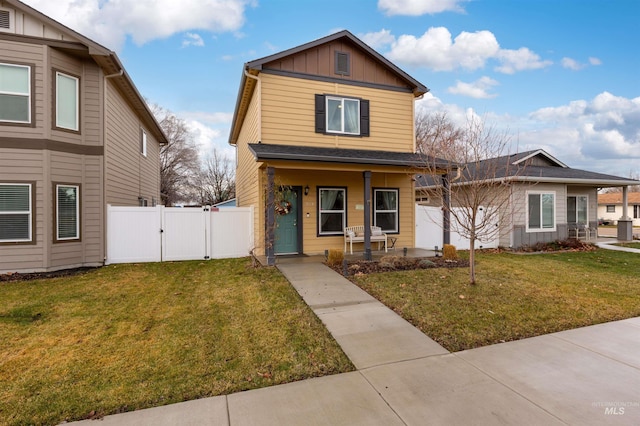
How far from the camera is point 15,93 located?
7.60m

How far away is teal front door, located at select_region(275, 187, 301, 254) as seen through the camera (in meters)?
9.95

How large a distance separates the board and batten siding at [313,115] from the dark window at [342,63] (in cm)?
47

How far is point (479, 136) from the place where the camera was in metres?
7.45

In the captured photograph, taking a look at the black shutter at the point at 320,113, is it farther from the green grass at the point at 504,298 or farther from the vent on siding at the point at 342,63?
the green grass at the point at 504,298

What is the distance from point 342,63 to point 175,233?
768 centimetres

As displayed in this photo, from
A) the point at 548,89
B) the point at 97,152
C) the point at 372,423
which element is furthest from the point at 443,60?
the point at 372,423

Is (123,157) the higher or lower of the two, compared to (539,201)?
higher

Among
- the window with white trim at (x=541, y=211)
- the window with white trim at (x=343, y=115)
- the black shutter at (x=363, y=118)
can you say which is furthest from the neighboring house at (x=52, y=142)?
the window with white trim at (x=541, y=211)

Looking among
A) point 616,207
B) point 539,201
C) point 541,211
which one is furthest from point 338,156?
point 616,207

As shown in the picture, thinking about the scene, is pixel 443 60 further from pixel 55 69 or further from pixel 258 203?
pixel 55 69

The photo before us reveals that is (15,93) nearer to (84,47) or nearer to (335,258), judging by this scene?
(84,47)

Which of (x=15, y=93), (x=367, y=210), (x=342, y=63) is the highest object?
(x=342, y=63)

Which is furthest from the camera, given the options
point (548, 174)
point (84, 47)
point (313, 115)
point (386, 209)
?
point (548, 174)

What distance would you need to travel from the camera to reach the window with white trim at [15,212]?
749 cm
